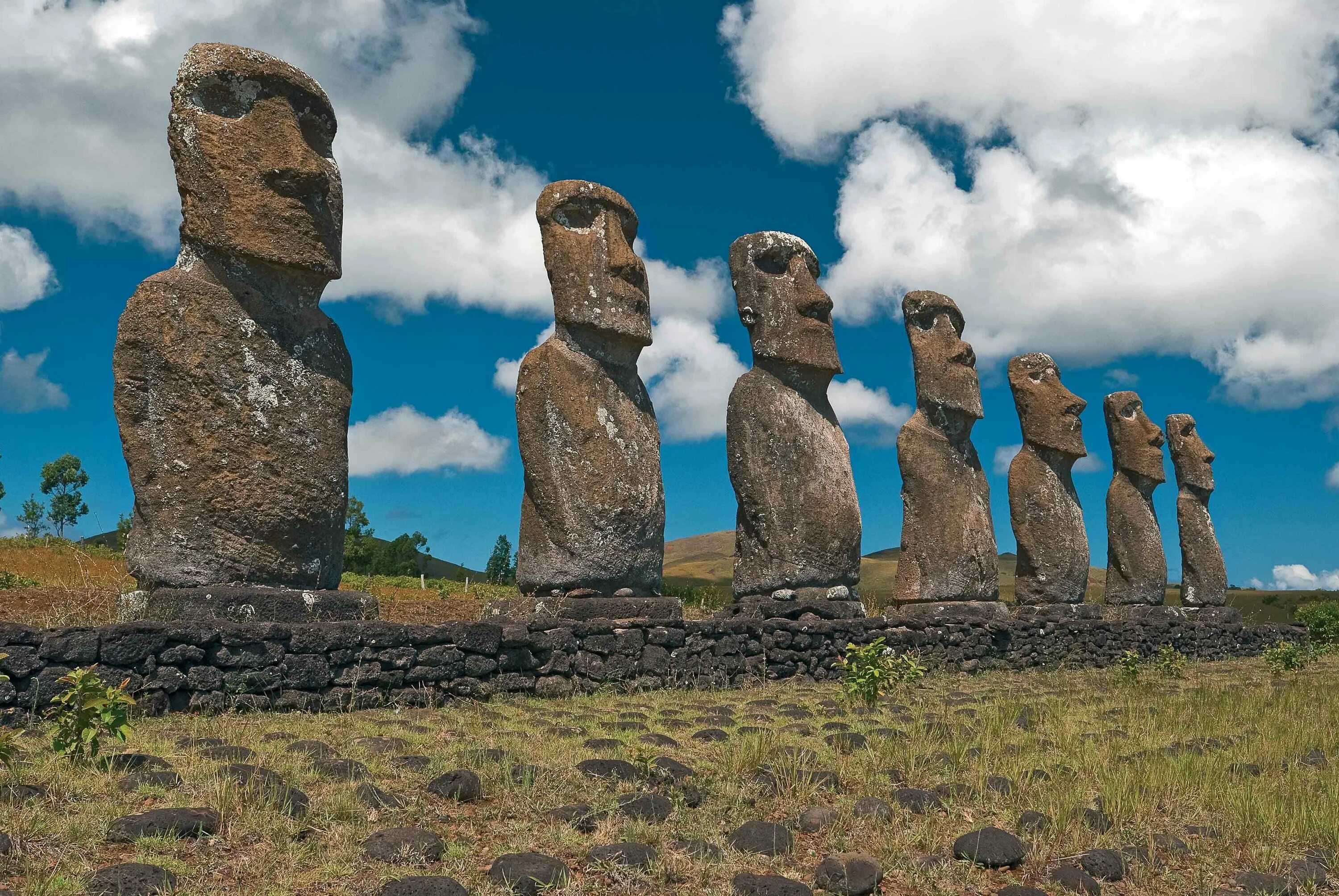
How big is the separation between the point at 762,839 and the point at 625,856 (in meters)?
0.70

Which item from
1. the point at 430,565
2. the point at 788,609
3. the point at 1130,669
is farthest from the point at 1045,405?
the point at 430,565

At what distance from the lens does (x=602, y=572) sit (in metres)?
10.4

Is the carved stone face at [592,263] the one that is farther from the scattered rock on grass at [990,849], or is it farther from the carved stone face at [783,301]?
the scattered rock on grass at [990,849]

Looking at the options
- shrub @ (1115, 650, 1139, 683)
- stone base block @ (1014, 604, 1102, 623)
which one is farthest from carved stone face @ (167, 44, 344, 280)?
stone base block @ (1014, 604, 1102, 623)

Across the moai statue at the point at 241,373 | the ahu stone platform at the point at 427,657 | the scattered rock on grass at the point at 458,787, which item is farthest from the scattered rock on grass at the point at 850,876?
the moai statue at the point at 241,373

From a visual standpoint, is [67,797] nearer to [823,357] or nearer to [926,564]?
[823,357]

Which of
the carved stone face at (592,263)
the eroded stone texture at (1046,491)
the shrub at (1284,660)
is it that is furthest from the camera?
the eroded stone texture at (1046,491)

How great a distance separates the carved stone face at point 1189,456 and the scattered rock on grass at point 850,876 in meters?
19.7

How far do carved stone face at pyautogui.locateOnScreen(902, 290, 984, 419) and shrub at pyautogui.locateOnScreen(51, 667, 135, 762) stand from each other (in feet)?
38.1

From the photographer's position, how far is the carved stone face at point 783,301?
12.9 meters

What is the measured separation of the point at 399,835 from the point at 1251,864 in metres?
3.84

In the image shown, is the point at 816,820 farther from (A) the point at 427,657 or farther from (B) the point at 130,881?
(A) the point at 427,657

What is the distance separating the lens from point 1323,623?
76.1 feet

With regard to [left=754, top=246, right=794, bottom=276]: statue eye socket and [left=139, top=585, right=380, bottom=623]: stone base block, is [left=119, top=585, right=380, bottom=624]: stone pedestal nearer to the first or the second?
[left=139, top=585, right=380, bottom=623]: stone base block
